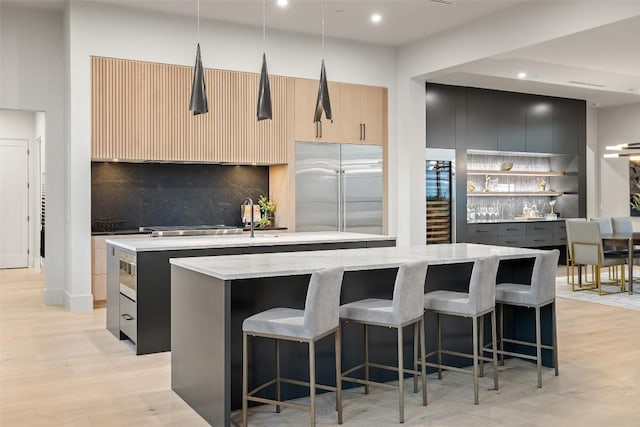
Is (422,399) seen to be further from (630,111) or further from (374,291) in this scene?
(630,111)

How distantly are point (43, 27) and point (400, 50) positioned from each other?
4525 millimetres

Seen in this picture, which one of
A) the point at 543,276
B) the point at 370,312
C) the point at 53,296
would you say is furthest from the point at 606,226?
the point at 53,296

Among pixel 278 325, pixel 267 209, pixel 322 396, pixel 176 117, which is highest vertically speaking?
pixel 176 117

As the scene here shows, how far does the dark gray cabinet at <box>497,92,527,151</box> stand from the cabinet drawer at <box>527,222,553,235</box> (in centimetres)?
133

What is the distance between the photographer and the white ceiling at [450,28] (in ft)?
21.3

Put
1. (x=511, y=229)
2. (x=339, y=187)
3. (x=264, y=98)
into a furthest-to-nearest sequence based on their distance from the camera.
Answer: (x=511, y=229) < (x=339, y=187) < (x=264, y=98)

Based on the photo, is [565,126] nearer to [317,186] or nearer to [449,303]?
[317,186]

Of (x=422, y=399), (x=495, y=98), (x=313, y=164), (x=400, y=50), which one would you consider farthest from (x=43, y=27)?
(x=495, y=98)

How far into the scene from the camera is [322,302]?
315 centimetres

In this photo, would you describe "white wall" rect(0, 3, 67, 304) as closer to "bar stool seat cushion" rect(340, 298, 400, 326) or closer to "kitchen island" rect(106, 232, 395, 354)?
"kitchen island" rect(106, 232, 395, 354)

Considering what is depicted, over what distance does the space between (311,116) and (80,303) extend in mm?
3593

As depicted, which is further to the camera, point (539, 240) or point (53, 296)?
point (539, 240)

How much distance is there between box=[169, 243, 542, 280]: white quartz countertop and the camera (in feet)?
10.8

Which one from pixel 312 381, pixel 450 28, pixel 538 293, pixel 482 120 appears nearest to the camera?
pixel 312 381
